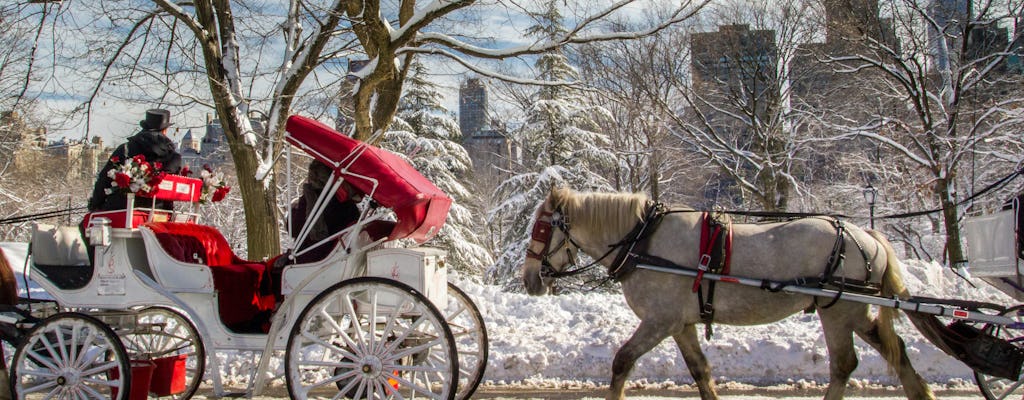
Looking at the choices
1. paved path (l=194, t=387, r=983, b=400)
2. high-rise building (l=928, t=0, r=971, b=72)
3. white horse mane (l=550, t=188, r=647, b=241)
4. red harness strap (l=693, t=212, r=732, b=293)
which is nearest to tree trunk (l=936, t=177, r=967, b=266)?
high-rise building (l=928, t=0, r=971, b=72)

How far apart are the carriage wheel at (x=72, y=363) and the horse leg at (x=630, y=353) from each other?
334 centimetres

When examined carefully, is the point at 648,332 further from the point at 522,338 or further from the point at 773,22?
the point at 773,22

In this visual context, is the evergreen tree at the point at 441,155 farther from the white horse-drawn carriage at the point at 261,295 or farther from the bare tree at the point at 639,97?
the white horse-drawn carriage at the point at 261,295

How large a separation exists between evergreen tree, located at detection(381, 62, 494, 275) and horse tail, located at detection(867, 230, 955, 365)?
57.7 feet

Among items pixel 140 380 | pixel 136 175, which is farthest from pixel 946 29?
pixel 140 380

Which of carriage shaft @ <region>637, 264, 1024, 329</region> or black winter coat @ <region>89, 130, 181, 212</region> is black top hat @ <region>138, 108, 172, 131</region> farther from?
carriage shaft @ <region>637, 264, 1024, 329</region>

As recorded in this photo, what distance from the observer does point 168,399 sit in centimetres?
638

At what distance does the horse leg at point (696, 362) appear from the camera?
5.20 metres

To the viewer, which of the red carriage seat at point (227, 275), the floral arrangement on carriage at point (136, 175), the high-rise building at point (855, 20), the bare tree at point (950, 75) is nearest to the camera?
the floral arrangement on carriage at point (136, 175)

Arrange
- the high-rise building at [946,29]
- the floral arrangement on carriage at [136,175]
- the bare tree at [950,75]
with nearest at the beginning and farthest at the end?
the floral arrangement on carriage at [136,175] < the bare tree at [950,75] < the high-rise building at [946,29]

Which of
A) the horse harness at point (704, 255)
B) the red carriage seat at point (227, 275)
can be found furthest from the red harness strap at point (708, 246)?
the red carriage seat at point (227, 275)

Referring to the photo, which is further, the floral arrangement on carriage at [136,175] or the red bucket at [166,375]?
the red bucket at [166,375]

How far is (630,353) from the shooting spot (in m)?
4.87

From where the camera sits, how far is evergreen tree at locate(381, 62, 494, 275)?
22938 millimetres
